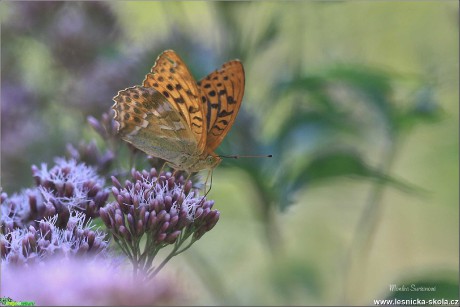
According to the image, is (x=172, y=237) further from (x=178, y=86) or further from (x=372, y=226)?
(x=372, y=226)

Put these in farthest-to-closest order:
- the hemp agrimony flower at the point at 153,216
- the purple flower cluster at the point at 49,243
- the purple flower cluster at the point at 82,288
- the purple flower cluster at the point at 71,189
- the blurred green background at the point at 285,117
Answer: the blurred green background at the point at 285,117
the purple flower cluster at the point at 71,189
the hemp agrimony flower at the point at 153,216
the purple flower cluster at the point at 49,243
the purple flower cluster at the point at 82,288

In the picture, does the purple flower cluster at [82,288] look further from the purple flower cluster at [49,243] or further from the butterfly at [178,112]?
the butterfly at [178,112]

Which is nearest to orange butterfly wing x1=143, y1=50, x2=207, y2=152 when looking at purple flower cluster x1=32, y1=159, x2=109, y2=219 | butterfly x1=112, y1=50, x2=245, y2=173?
butterfly x1=112, y1=50, x2=245, y2=173

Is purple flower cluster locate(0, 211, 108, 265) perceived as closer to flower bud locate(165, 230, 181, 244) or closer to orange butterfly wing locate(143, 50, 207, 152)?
flower bud locate(165, 230, 181, 244)

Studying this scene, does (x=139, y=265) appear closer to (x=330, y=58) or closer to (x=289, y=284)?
(x=289, y=284)

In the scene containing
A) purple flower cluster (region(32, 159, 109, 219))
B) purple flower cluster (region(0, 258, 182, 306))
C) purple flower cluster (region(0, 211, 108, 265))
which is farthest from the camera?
purple flower cluster (region(32, 159, 109, 219))

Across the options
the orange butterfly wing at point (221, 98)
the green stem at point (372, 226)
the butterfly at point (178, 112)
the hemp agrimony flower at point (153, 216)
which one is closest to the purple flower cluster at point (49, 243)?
the hemp agrimony flower at point (153, 216)
